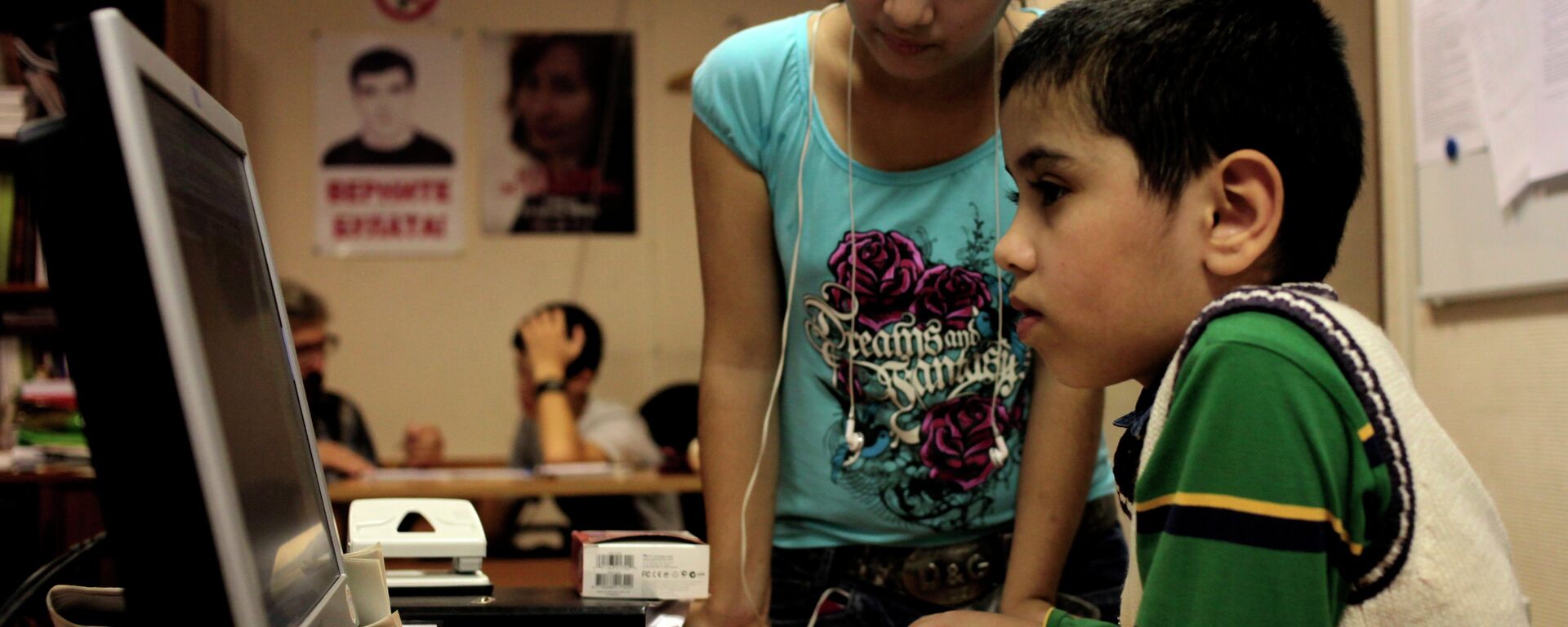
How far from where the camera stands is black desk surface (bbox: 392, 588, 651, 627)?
2.80ft

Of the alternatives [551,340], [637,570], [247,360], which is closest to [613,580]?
[637,570]

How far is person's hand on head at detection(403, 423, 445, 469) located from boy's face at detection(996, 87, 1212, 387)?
11.2 ft

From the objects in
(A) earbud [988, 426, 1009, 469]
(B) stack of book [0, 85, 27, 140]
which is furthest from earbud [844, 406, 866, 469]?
(B) stack of book [0, 85, 27, 140]

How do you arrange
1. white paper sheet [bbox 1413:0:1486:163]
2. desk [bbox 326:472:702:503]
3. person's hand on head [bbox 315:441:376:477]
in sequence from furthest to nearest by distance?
person's hand on head [bbox 315:441:376:477] → desk [bbox 326:472:702:503] → white paper sheet [bbox 1413:0:1486:163]

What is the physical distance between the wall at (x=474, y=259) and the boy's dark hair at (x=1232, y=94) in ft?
11.9

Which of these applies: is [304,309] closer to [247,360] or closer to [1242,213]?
[247,360]

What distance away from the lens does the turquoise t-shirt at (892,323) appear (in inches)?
42.9

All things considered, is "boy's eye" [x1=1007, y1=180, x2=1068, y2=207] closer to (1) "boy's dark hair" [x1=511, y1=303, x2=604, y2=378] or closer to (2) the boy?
(2) the boy

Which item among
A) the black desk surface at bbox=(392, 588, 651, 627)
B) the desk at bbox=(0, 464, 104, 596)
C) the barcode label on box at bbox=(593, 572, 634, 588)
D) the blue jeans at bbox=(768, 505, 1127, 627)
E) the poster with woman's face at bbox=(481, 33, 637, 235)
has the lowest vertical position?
the desk at bbox=(0, 464, 104, 596)

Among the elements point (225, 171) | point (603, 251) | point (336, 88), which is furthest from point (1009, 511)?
point (336, 88)

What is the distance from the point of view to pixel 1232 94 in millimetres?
694

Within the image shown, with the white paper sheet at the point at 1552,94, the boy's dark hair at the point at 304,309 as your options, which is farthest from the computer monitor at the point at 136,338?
the boy's dark hair at the point at 304,309

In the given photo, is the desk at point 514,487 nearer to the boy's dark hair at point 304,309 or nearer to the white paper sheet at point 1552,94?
the boy's dark hair at point 304,309

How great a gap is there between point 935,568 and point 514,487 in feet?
6.71
